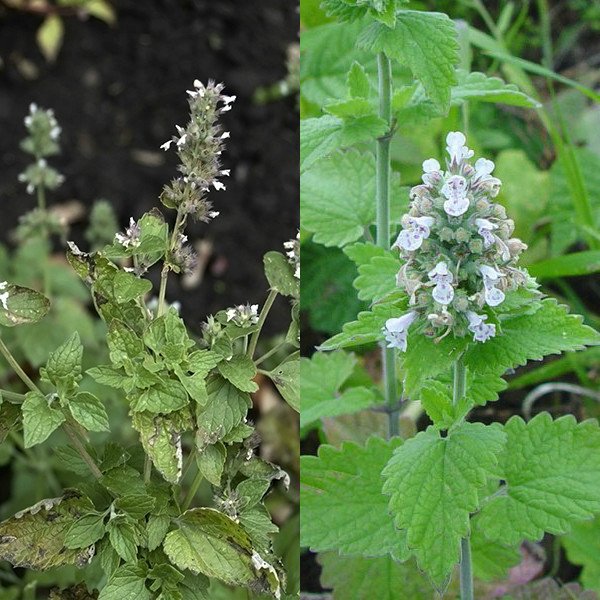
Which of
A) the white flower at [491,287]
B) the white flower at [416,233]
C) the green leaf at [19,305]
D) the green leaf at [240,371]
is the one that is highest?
the white flower at [416,233]

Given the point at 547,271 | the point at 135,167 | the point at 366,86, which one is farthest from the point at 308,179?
the point at 135,167

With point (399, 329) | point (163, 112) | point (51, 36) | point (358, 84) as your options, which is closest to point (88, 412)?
point (399, 329)

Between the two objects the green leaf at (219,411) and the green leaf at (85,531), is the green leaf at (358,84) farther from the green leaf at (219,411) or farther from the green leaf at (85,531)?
the green leaf at (85,531)

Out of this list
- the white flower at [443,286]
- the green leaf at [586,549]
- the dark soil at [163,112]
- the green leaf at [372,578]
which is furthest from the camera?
the dark soil at [163,112]

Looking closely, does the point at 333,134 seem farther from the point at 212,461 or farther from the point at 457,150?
the point at 212,461

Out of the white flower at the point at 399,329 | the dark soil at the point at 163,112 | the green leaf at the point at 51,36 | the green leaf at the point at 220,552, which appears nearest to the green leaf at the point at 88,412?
the green leaf at the point at 220,552

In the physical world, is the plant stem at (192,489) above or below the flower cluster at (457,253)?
below

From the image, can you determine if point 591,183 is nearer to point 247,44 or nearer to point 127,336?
point 247,44

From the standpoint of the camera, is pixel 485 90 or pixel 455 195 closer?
pixel 455 195
